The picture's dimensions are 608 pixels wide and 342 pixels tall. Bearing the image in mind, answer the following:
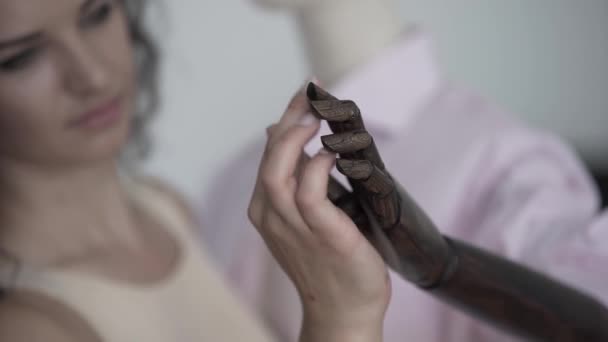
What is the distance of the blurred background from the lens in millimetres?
908

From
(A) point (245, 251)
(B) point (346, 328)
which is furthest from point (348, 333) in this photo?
(A) point (245, 251)

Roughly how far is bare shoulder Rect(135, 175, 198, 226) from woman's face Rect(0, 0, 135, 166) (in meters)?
0.25

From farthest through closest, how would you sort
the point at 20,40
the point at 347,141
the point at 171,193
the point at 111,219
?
the point at 171,193 → the point at 111,219 → the point at 20,40 → the point at 347,141

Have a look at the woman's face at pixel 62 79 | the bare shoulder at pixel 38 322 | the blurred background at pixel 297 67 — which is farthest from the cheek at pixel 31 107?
the blurred background at pixel 297 67

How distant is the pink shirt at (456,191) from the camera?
0.57 m

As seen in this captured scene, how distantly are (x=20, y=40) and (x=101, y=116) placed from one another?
0.10 m

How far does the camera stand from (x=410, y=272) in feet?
1.25

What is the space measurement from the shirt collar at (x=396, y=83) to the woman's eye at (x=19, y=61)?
10.7 inches

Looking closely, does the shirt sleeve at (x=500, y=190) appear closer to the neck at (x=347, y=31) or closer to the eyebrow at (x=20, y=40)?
the neck at (x=347, y=31)

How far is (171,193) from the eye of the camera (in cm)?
89

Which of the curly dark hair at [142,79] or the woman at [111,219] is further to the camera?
the curly dark hair at [142,79]

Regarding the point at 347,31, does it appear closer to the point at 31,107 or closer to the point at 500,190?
the point at 500,190

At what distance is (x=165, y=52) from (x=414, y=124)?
40 cm

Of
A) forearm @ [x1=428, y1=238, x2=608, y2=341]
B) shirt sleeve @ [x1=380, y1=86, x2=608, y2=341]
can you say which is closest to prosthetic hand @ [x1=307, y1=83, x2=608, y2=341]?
forearm @ [x1=428, y1=238, x2=608, y2=341]
